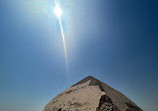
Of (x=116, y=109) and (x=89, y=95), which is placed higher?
(x=89, y=95)

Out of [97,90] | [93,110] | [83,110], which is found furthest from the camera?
[97,90]

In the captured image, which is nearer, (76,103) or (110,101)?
(110,101)

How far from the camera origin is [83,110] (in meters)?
8.96

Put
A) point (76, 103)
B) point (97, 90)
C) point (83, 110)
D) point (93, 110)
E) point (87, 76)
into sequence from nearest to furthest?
point (93, 110), point (83, 110), point (76, 103), point (97, 90), point (87, 76)

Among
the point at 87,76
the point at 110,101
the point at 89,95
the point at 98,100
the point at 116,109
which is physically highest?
the point at 87,76

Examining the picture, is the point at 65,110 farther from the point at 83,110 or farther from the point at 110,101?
the point at 110,101

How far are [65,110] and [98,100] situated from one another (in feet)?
13.8

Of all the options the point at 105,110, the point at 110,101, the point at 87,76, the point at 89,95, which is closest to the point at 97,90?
the point at 89,95

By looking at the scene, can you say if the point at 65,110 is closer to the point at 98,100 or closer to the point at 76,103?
the point at 76,103

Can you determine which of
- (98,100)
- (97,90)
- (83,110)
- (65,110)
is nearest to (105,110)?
(98,100)

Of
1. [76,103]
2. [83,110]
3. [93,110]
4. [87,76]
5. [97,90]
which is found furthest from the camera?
[87,76]

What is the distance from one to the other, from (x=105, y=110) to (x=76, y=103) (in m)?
3.41

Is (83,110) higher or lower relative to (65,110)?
lower

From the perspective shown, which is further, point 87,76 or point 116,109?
point 87,76
